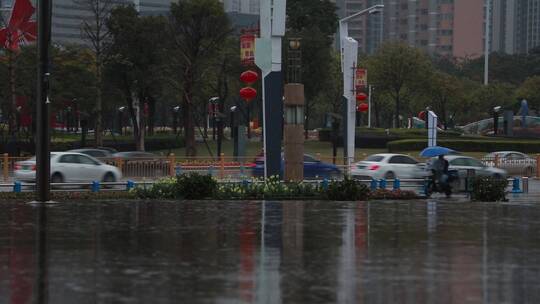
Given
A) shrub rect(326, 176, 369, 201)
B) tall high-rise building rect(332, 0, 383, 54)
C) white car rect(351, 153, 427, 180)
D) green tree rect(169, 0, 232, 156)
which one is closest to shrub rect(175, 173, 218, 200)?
shrub rect(326, 176, 369, 201)

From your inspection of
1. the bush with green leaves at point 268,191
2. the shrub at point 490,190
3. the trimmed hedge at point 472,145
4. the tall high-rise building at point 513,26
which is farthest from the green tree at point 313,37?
the tall high-rise building at point 513,26

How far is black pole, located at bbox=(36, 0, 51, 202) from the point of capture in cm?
2234

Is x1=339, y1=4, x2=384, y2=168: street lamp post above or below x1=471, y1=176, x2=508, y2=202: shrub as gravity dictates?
above

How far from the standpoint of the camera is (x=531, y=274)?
475 inches

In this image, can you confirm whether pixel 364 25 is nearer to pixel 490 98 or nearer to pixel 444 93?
pixel 490 98

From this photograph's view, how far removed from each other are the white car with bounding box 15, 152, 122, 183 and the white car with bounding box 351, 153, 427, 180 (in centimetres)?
991

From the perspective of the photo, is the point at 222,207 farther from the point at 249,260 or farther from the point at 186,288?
the point at 186,288

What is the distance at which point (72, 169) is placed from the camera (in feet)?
102

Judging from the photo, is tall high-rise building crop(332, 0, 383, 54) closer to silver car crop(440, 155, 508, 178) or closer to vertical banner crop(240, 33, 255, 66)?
silver car crop(440, 155, 508, 178)

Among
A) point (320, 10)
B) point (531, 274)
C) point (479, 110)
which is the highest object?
point (320, 10)

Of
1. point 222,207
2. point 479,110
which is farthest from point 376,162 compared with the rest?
point 479,110

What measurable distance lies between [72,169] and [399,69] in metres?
53.9

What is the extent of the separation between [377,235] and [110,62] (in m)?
42.0

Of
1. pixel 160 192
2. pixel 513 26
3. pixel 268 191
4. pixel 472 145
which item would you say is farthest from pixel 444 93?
pixel 513 26
